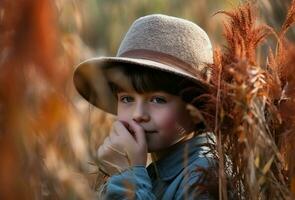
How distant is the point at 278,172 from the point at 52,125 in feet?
2.16

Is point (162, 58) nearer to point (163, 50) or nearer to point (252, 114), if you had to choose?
point (163, 50)

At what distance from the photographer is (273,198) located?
1.44m

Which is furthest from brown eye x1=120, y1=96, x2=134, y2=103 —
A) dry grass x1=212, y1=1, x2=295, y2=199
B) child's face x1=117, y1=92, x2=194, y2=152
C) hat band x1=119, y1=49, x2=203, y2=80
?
dry grass x1=212, y1=1, x2=295, y2=199

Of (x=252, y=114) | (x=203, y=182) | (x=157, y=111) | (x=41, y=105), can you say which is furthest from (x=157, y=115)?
(x=41, y=105)

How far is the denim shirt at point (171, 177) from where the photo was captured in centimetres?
158

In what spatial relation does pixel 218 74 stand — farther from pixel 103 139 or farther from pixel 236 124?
pixel 103 139

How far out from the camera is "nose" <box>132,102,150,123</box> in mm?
1766

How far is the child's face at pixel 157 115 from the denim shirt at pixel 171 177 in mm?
44

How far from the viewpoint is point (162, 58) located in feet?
6.18

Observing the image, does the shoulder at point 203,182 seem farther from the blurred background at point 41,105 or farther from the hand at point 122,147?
the blurred background at point 41,105

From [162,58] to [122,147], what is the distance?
0.77 ft

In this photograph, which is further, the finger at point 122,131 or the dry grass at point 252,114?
the finger at point 122,131

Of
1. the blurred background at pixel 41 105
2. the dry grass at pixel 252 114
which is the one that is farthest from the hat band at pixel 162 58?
the blurred background at pixel 41 105

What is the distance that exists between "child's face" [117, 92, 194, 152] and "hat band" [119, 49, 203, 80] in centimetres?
9
